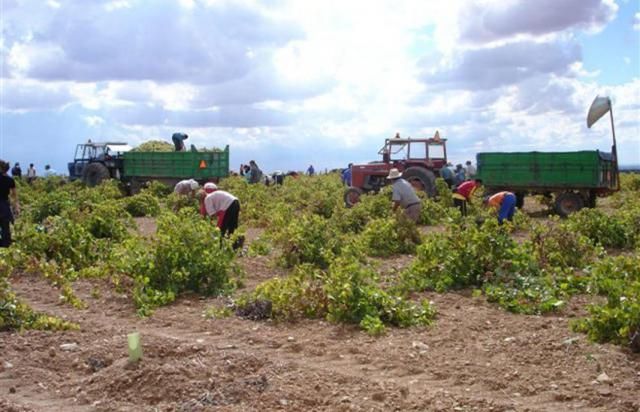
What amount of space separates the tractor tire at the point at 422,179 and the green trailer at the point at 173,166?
318 inches

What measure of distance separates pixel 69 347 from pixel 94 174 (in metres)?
21.9

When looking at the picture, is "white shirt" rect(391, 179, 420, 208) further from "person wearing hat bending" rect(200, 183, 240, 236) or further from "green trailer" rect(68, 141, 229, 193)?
"green trailer" rect(68, 141, 229, 193)

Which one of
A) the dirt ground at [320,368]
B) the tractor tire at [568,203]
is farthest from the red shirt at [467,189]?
the dirt ground at [320,368]

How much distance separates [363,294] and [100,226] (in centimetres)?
651

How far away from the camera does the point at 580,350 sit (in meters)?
5.47

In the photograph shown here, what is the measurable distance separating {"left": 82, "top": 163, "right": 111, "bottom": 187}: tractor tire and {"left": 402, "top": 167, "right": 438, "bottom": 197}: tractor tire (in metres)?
11.5

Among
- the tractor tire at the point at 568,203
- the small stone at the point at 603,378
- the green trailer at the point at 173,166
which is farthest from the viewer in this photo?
the green trailer at the point at 173,166

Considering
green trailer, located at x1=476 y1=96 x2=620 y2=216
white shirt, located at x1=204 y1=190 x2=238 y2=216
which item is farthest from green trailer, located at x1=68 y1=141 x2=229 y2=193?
white shirt, located at x1=204 y1=190 x2=238 y2=216

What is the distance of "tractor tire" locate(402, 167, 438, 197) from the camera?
20047 millimetres

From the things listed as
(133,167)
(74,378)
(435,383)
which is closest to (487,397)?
(435,383)

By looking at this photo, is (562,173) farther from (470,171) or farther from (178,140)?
(178,140)

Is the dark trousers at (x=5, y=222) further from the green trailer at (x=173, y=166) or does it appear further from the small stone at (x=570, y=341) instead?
the green trailer at (x=173, y=166)

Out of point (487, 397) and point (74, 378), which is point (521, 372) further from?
point (74, 378)

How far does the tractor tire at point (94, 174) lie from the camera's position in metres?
26.7
